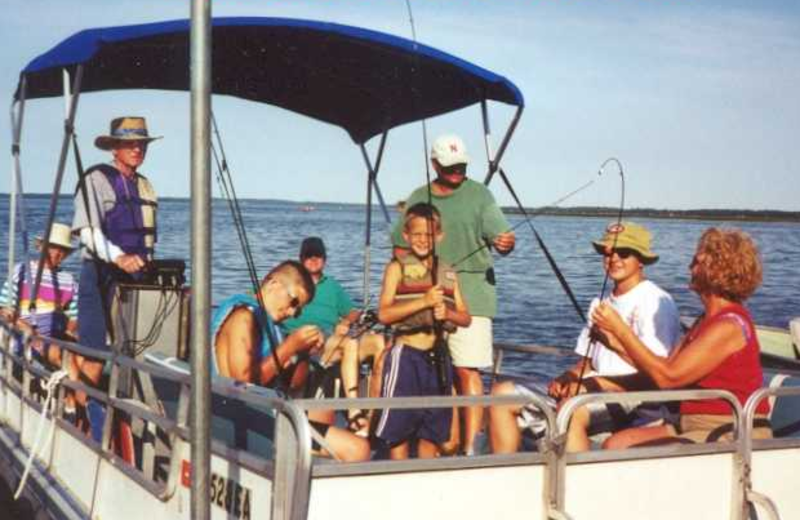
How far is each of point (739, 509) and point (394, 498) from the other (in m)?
1.50

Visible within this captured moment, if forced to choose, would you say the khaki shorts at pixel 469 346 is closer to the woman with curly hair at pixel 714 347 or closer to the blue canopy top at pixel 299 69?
the woman with curly hair at pixel 714 347

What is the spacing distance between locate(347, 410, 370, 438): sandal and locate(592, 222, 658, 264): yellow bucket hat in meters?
1.48

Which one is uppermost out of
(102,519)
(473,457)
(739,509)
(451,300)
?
(451,300)

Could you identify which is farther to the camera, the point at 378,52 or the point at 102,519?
the point at 378,52

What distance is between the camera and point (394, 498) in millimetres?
3174

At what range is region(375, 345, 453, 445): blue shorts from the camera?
14.5 feet

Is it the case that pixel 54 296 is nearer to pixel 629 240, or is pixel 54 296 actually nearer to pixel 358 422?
pixel 358 422

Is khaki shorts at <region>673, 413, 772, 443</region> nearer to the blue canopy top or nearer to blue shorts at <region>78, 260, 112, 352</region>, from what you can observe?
the blue canopy top

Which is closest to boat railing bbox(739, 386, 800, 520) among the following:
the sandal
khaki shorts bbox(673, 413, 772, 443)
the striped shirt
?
khaki shorts bbox(673, 413, 772, 443)

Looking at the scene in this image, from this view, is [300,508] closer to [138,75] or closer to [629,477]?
[629,477]

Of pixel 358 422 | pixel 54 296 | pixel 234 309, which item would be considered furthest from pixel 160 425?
pixel 54 296

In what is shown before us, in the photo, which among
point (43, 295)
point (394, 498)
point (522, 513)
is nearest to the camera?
point (394, 498)

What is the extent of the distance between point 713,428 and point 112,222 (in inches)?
140

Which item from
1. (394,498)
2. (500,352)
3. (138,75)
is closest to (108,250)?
(138,75)
